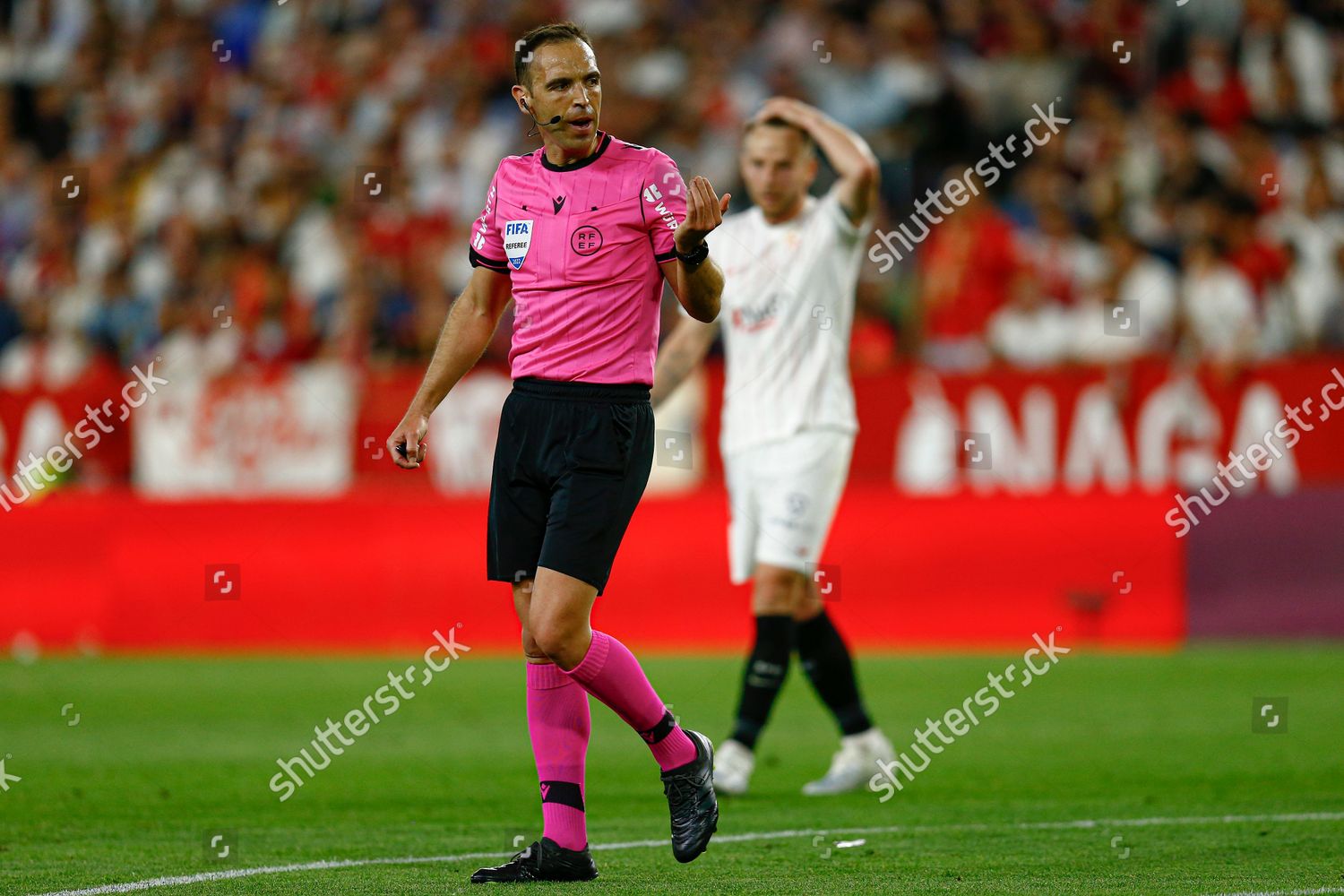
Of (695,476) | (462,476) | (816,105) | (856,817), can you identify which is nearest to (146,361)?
(462,476)

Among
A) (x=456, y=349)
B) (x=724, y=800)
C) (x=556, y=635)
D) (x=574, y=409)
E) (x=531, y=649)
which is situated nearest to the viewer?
(x=556, y=635)

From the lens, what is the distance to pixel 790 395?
8.11 m

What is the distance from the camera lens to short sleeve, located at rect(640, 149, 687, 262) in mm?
5586

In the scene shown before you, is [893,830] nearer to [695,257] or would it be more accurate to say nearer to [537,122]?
[695,257]

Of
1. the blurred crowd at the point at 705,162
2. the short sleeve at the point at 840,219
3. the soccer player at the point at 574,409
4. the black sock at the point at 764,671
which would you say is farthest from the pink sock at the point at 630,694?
the blurred crowd at the point at 705,162

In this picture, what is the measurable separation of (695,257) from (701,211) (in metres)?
0.22

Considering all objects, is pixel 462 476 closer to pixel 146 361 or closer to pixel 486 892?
pixel 146 361

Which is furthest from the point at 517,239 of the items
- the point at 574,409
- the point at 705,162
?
the point at 705,162

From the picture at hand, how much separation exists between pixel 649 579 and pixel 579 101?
9.22 metres

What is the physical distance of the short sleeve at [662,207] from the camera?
5.59 metres

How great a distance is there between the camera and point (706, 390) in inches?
601

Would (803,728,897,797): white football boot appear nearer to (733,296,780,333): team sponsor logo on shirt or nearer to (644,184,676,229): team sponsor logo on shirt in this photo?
(733,296,780,333): team sponsor logo on shirt

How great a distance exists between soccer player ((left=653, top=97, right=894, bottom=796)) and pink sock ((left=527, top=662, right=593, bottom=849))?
2.11 m

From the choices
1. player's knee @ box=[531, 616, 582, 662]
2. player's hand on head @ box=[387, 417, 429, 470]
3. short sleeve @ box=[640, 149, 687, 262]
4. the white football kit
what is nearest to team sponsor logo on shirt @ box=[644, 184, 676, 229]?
short sleeve @ box=[640, 149, 687, 262]
